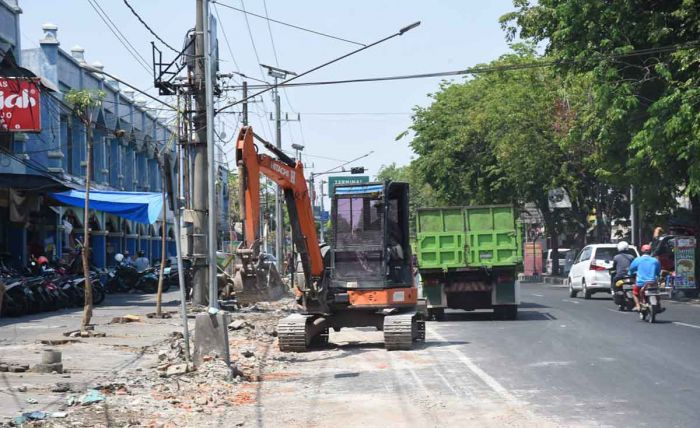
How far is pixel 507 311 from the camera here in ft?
77.9

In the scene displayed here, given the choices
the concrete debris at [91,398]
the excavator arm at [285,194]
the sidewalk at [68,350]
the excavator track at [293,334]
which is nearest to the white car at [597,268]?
the sidewalk at [68,350]

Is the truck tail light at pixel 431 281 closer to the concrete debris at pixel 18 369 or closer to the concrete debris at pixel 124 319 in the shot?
the concrete debris at pixel 124 319

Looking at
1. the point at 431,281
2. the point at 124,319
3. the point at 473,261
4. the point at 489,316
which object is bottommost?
the point at 489,316

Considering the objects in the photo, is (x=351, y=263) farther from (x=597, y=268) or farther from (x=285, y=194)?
(x=597, y=268)

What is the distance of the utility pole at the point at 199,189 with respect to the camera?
2276 centimetres

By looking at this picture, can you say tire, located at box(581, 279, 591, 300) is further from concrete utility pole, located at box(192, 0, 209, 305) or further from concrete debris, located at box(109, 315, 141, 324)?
concrete debris, located at box(109, 315, 141, 324)

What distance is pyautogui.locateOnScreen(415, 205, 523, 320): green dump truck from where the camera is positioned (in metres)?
23.1

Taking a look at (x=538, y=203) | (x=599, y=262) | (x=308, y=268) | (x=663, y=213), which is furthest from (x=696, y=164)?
(x=538, y=203)

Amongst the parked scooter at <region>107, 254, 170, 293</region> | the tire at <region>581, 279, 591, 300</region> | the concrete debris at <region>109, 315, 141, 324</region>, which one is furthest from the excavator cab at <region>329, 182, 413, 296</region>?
the parked scooter at <region>107, 254, 170, 293</region>

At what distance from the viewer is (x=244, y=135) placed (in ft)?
49.5

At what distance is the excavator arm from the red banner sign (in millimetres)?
11680

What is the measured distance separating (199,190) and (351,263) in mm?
7301

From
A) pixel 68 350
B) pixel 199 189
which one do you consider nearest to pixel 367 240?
pixel 68 350

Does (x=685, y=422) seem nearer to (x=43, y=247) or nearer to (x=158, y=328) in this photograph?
(x=158, y=328)
